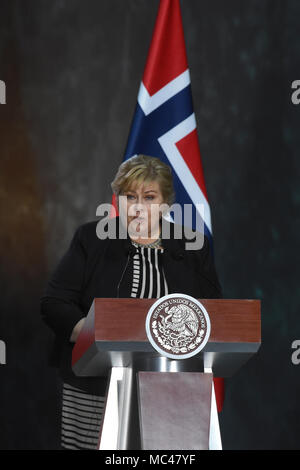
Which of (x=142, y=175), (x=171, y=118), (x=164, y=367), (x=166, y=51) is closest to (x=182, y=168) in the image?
(x=171, y=118)

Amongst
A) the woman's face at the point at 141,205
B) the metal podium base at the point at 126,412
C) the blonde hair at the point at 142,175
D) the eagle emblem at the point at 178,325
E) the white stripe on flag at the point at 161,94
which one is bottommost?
the metal podium base at the point at 126,412

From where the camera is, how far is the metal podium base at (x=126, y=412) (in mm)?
1770

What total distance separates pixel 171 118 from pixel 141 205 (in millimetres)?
1307

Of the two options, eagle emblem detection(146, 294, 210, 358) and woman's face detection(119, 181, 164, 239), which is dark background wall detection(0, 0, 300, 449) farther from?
eagle emblem detection(146, 294, 210, 358)

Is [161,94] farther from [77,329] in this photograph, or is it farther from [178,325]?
[178,325]

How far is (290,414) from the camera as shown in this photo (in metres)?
4.04

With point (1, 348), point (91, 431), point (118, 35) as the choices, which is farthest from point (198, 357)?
point (118, 35)

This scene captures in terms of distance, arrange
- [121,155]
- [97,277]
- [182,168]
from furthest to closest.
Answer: [121,155] → [182,168] → [97,277]

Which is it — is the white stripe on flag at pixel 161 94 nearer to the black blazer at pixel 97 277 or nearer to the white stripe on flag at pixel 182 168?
the white stripe on flag at pixel 182 168

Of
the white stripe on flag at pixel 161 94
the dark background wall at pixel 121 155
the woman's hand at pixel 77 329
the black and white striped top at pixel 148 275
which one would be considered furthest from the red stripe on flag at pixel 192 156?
the woman's hand at pixel 77 329

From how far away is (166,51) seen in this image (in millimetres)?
3799

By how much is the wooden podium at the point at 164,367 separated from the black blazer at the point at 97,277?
56cm

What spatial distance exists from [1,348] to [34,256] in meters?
0.54

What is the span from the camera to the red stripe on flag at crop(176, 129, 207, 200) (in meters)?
3.62
